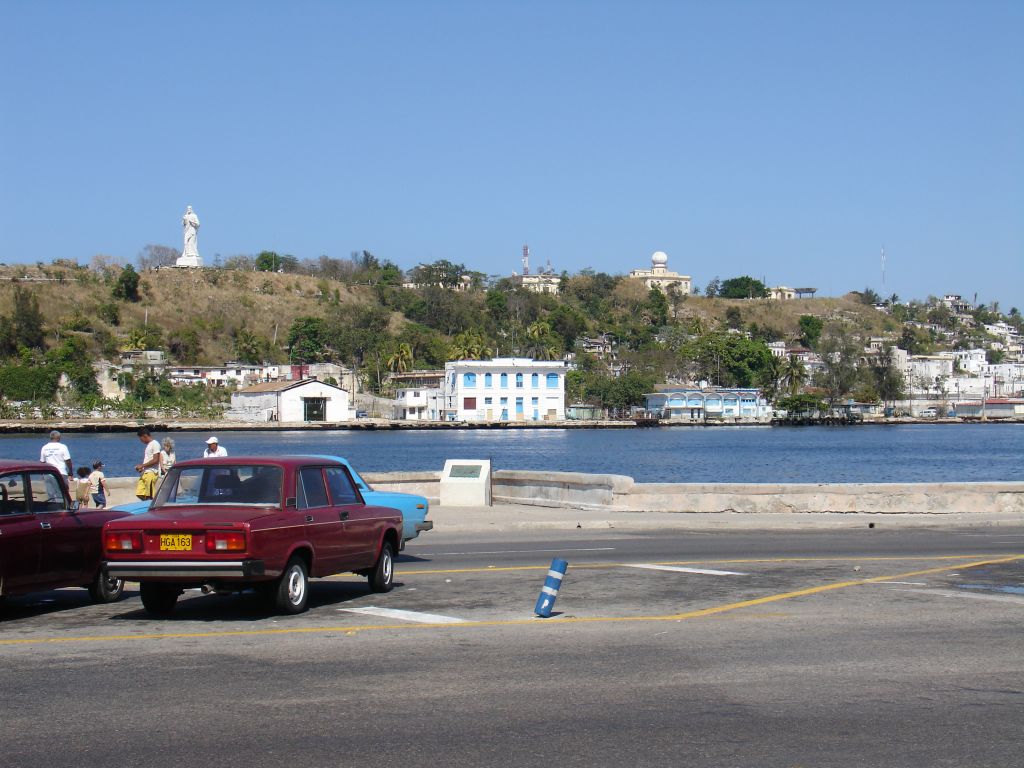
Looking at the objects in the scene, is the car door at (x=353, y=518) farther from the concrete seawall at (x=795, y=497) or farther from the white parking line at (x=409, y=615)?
the concrete seawall at (x=795, y=497)

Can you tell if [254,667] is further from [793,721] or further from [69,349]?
[69,349]

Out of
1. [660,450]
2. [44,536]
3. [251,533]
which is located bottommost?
[660,450]

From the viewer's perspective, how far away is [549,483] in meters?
29.1

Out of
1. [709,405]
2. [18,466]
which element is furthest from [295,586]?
[709,405]

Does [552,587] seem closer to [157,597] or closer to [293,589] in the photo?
[293,589]

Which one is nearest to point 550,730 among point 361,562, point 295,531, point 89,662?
point 89,662

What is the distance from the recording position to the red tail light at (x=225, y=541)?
1205 cm

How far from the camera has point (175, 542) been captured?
12219 mm

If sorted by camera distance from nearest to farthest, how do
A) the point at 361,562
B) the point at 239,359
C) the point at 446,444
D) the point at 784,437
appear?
the point at 361,562, the point at 446,444, the point at 784,437, the point at 239,359

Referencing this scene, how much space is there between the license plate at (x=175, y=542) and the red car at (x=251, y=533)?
10 mm

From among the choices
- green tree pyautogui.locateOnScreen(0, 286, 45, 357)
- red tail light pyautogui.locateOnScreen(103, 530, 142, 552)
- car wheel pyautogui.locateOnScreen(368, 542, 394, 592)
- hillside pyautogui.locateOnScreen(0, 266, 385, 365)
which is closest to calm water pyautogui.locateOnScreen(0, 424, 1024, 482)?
green tree pyautogui.locateOnScreen(0, 286, 45, 357)

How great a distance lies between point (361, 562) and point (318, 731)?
6148 mm

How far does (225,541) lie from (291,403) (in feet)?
452

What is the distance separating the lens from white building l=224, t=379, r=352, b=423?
14762cm
